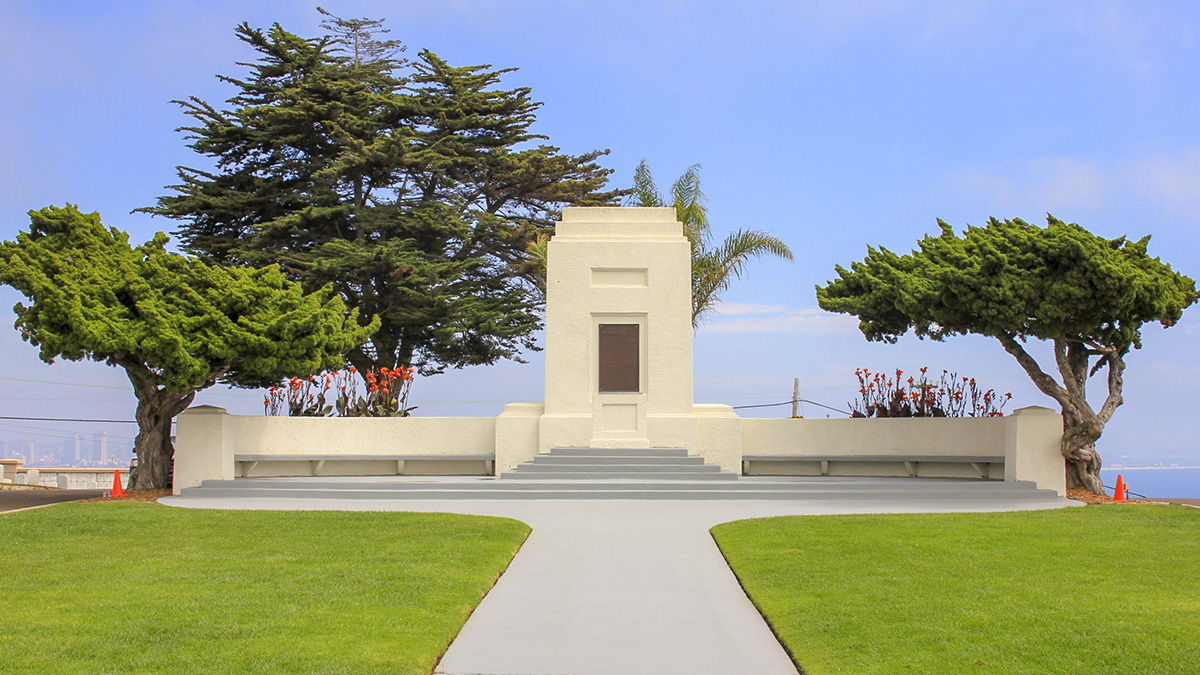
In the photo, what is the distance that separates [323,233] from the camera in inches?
1171

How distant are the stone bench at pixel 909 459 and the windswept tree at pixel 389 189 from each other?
11080 millimetres

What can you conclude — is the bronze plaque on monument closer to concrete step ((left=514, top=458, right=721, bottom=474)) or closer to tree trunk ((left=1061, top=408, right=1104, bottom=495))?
concrete step ((left=514, top=458, right=721, bottom=474))

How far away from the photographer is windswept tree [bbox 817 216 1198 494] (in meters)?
15.7

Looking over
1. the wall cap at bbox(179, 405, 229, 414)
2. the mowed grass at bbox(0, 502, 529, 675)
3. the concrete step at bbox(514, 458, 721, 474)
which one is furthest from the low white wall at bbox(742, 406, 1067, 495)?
the wall cap at bbox(179, 405, 229, 414)

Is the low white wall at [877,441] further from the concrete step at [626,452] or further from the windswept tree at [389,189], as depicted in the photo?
the windswept tree at [389,189]

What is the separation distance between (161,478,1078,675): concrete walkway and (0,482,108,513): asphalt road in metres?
4.42

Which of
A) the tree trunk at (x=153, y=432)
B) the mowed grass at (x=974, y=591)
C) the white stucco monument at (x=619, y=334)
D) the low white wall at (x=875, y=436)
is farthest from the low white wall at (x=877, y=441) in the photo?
the tree trunk at (x=153, y=432)

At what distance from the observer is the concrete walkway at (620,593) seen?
6.64m

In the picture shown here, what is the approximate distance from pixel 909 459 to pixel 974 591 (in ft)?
35.4

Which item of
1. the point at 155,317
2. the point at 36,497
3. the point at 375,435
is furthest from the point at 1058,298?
the point at 36,497

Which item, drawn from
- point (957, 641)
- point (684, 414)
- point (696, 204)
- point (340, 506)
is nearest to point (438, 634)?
point (957, 641)

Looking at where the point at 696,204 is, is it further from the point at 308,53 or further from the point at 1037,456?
the point at 308,53

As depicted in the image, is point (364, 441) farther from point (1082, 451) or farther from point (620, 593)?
point (1082, 451)

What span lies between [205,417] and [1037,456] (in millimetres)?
14527
